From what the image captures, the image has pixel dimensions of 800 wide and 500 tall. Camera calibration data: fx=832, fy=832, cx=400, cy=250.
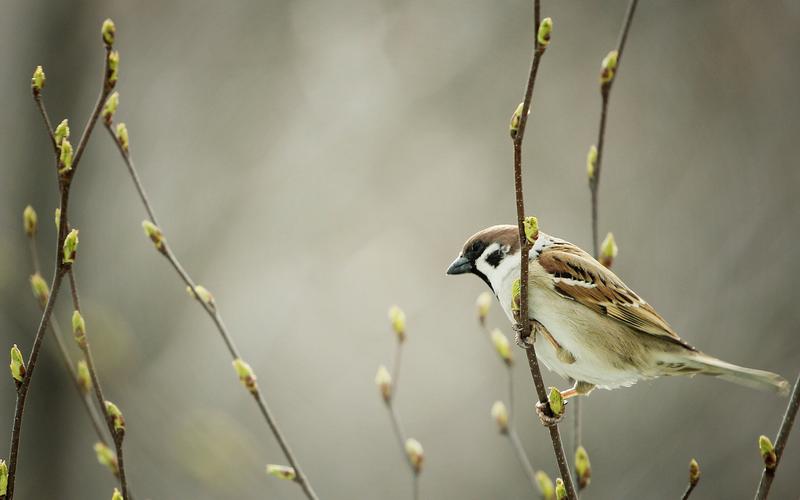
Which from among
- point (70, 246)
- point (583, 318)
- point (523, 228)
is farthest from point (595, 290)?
point (70, 246)

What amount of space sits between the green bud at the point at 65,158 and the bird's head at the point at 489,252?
559 millimetres

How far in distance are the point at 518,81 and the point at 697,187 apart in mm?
1022

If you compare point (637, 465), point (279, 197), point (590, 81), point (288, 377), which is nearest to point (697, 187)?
point (590, 81)

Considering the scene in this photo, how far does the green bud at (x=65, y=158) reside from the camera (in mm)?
939

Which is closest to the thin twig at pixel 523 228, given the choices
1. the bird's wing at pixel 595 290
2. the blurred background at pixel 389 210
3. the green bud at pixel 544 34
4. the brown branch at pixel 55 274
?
the green bud at pixel 544 34

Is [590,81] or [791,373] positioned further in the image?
[590,81]

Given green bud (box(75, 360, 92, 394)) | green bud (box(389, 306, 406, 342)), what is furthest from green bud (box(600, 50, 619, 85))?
green bud (box(75, 360, 92, 394))

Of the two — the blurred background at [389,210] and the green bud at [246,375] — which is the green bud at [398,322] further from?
the blurred background at [389,210]

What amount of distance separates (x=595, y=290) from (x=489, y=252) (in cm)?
19

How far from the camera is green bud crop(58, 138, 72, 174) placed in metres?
0.94

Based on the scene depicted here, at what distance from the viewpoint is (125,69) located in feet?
12.9

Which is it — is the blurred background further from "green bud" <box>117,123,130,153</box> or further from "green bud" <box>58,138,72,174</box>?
"green bud" <box>58,138,72,174</box>

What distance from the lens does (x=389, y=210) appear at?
448 centimetres

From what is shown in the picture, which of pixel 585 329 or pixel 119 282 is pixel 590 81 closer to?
pixel 119 282
